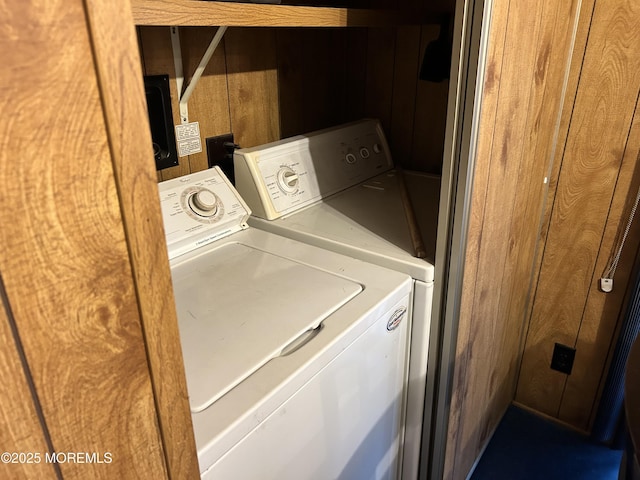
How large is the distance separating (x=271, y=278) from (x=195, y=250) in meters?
0.25

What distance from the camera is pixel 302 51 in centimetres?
162

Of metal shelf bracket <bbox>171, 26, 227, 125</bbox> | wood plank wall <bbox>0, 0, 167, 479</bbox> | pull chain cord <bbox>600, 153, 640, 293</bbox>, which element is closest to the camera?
wood plank wall <bbox>0, 0, 167, 479</bbox>

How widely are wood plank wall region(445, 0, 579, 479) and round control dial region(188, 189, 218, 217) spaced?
25.4 inches

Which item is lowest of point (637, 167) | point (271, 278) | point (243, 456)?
point (243, 456)

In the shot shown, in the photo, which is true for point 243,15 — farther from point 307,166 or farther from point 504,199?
point 504,199

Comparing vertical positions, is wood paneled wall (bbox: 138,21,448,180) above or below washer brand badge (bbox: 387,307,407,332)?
above

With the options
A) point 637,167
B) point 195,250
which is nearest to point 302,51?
point 195,250

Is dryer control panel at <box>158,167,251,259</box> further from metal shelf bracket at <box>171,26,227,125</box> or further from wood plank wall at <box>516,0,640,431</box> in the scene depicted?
wood plank wall at <box>516,0,640,431</box>

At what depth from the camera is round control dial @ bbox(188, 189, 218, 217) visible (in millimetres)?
1255

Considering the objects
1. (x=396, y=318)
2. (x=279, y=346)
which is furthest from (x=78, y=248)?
(x=396, y=318)

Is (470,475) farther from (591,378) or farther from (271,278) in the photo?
(271,278)

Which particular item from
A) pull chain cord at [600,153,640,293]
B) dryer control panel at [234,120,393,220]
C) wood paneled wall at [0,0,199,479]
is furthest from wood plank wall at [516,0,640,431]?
wood paneled wall at [0,0,199,479]

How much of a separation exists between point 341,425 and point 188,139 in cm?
84

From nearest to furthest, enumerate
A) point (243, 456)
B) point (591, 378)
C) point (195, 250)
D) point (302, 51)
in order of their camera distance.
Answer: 1. point (243, 456)
2. point (195, 250)
3. point (302, 51)
4. point (591, 378)
